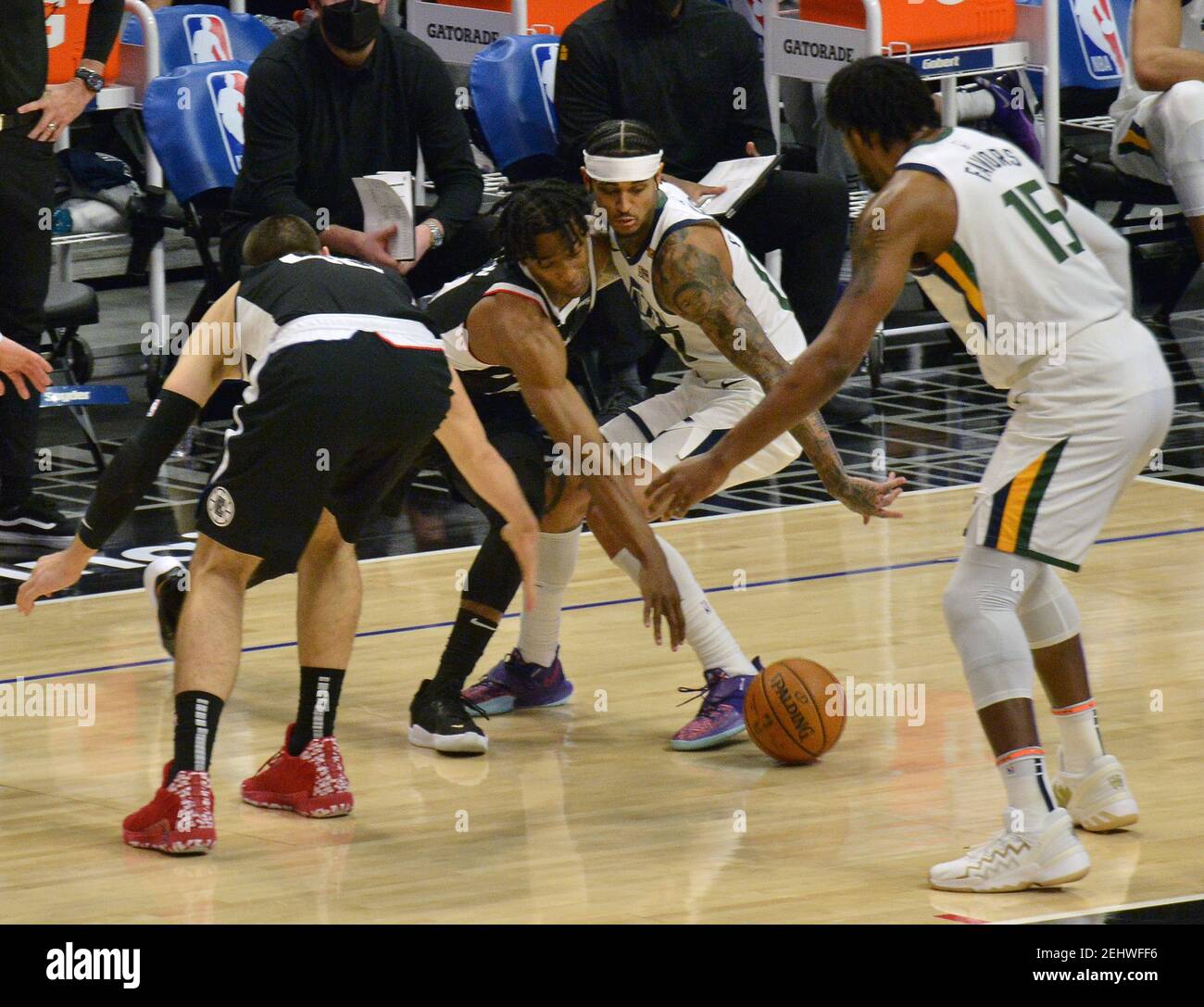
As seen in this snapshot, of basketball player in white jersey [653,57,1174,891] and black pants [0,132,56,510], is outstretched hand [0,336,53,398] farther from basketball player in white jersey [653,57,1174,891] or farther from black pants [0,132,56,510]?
black pants [0,132,56,510]

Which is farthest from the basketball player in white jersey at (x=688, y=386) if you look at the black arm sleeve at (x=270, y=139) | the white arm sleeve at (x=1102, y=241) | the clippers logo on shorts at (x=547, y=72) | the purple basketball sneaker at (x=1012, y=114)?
the purple basketball sneaker at (x=1012, y=114)

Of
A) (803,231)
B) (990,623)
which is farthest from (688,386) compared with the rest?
(803,231)

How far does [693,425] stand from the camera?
6594mm

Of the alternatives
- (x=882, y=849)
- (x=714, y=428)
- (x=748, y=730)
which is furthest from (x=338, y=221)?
(x=882, y=849)

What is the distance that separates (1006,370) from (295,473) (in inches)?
62.8

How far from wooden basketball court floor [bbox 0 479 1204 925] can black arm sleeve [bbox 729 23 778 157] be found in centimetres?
207

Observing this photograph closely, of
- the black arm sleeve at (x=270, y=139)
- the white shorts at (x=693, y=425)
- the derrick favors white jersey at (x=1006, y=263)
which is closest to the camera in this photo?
the derrick favors white jersey at (x=1006, y=263)

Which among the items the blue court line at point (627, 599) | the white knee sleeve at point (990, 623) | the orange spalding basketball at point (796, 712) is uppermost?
the white knee sleeve at point (990, 623)

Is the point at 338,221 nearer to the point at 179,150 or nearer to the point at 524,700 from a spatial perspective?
the point at 179,150

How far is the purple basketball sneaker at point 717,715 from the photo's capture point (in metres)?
6.17

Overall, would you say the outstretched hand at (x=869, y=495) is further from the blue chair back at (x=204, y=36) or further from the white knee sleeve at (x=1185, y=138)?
the blue chair back at (x=204, y=36)

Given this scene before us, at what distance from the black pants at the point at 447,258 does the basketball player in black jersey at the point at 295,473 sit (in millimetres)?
3595

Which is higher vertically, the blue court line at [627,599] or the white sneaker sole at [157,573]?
the white sneaker sole at [157,573]

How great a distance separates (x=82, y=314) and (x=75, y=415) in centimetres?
47
